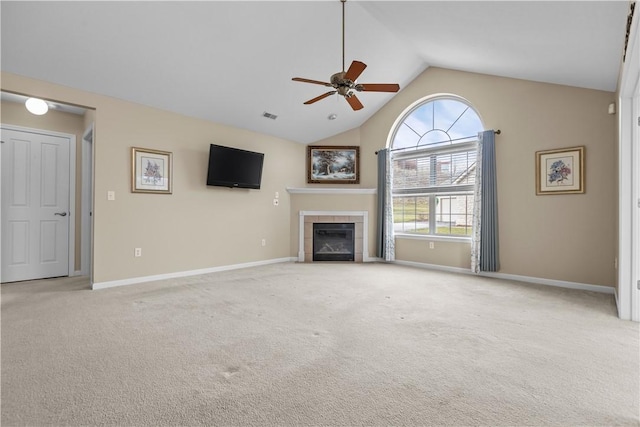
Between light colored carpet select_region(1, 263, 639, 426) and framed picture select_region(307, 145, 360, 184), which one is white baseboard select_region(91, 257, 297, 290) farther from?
framed picture select_region(307, 145, 360, 184)

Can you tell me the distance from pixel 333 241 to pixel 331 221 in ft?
1.39

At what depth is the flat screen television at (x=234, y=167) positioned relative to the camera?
5.10 metres

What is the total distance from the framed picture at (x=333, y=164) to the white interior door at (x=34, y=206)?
417 centimetres

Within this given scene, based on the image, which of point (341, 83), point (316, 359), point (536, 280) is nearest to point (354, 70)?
point (341, 83)

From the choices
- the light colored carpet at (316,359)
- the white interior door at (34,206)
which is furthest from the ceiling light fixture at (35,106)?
the light colored carpet at (316,359)

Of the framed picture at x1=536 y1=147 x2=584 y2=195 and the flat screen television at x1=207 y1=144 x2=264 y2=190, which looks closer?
the framed picture at x1=536 y1=147 x2=584 y2=195

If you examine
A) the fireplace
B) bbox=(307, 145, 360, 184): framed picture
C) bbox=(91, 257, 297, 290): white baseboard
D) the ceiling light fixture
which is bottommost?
bbox=(91, 257, 297, 290): white baseboard

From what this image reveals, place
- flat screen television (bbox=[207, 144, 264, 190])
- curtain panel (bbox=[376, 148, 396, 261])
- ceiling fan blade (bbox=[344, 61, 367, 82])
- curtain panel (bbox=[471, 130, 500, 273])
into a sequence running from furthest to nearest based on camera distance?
curtain panel (bbox=[376, 148, 396, 261]), flat screen television (bbox=[207, 144, 264, 190]), curtain panel (bbox=[471, 130, 500, 273]), ceiling fan blade (bbox=[344, 61, 367, 82])

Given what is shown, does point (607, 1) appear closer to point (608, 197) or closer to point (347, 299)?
point (608, 197)

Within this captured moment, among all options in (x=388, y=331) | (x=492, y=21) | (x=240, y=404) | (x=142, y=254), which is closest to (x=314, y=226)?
(x=142, y=254)

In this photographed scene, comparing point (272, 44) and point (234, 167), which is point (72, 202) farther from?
point (272, 44)

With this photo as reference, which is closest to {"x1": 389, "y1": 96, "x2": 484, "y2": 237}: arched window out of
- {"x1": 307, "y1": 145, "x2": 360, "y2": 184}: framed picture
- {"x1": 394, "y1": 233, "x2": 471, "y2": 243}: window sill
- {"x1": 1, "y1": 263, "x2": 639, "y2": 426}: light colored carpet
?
{"x1": 394, "y1": 233, "x2": 471, "y2": 243}: window sill

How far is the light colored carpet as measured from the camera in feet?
5.21

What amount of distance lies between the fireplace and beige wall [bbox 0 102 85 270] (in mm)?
4016
